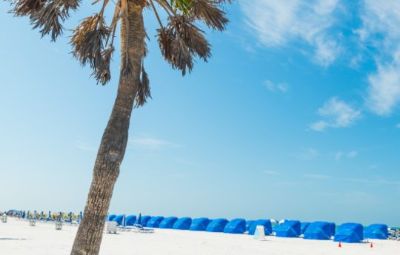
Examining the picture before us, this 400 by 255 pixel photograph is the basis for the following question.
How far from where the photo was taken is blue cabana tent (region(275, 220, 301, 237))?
30.3 meters

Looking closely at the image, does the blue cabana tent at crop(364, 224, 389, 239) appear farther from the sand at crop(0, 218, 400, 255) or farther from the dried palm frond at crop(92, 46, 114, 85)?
the dried palm frond at crop(92, 46, 114, 85)

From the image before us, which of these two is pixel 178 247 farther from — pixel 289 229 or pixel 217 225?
pixel 217 225

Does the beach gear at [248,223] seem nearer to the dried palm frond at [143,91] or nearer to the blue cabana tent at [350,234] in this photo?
the blue cabana tent at [350,234]

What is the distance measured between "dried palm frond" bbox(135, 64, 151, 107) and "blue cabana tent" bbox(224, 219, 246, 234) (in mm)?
24375

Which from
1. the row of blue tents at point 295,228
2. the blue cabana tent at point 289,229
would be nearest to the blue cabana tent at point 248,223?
the row of blue tents at point 295,228

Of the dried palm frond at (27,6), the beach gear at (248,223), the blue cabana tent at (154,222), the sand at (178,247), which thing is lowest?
the sand at (178,247)

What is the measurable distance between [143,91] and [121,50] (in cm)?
255

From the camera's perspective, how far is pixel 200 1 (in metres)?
9.69

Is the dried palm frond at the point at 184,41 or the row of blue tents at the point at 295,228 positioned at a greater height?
the dried palm frond at the point at 184,41

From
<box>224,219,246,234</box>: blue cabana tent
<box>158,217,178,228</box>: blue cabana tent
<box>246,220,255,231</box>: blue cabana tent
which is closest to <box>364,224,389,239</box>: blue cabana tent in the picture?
<box>246,220,255,231</box>: blue cabana tent

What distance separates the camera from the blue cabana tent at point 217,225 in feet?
117

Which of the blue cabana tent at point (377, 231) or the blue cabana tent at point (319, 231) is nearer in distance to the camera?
the blue cabana tent at point (319, 231)

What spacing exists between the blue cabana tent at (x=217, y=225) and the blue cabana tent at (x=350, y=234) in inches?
440

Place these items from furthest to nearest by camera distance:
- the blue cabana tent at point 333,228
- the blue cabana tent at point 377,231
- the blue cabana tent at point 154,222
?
1. the blue cabana tent at point 154,222
2. the blue cabana tent at point 377,231
3. the blue cabana tent at point 333,228
